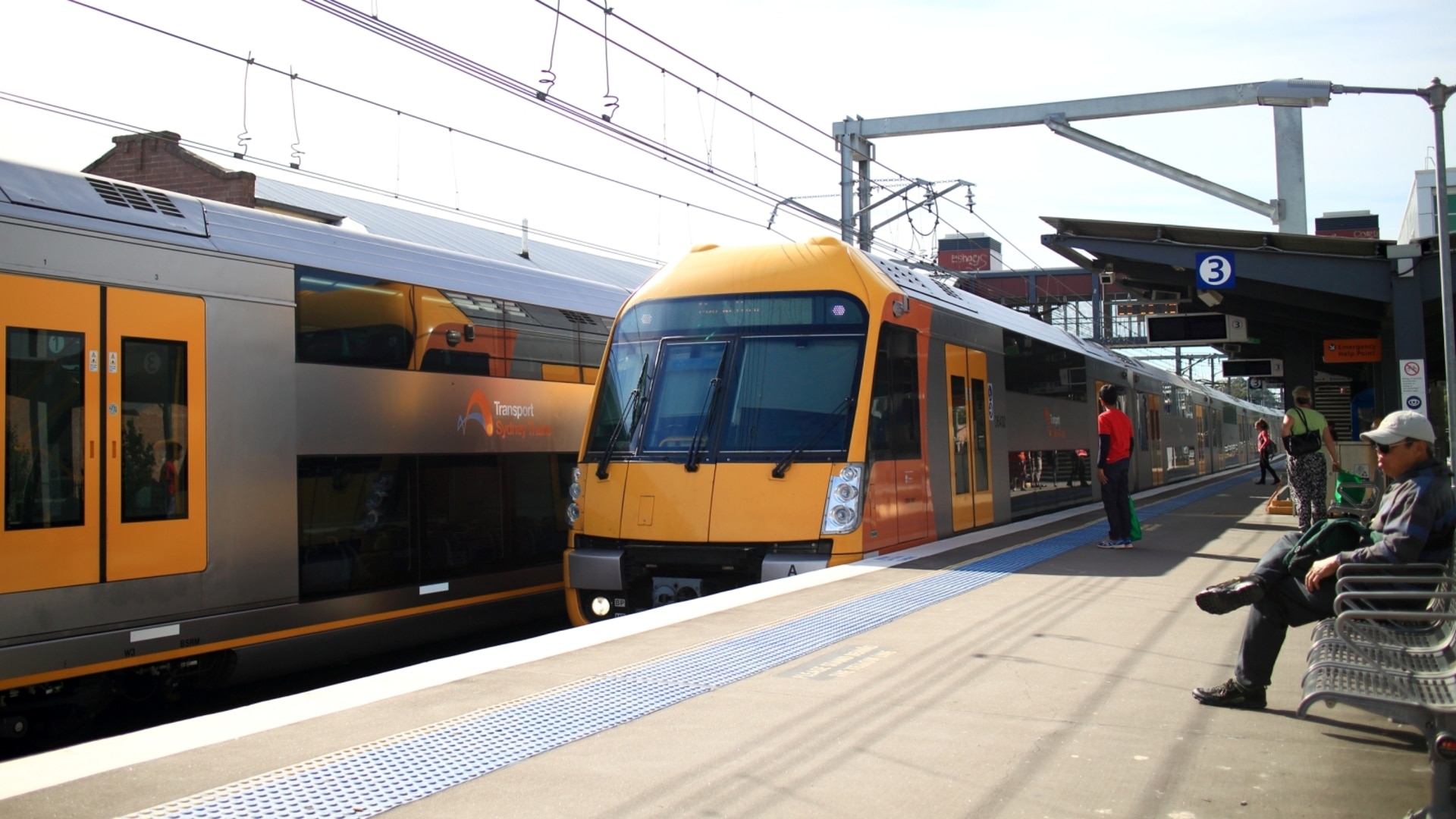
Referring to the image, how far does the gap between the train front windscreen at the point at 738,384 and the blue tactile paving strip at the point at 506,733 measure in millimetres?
2251

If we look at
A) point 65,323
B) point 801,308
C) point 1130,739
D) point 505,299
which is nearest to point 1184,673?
point 1130,739

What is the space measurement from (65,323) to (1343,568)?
272 inches

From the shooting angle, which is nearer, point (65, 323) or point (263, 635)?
point (65, 323)

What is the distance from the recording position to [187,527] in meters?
7.70

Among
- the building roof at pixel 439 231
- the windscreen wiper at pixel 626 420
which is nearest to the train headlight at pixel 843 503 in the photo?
the windscreen wiper at pixel 626 420

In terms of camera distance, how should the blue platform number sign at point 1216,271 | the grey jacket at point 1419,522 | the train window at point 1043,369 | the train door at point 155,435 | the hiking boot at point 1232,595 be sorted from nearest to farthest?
the grey jacket at point 1419,522, the hiking boot at point 1232,595, the train door at point 155,435, the train window at point 1043,369, the blue platform number sign at point 1216,271

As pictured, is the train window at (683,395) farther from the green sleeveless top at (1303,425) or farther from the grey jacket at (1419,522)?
the green sleeveless top at (1303,425)

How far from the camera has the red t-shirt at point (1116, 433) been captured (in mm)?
11672

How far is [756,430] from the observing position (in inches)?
380

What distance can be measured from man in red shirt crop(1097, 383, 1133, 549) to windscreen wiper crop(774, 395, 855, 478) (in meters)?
3.14

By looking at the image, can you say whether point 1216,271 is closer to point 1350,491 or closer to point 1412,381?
point 1412,381

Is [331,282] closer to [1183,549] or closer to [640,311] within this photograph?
[640,311]

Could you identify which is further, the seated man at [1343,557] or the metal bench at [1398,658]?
the seated man at [1343,557]

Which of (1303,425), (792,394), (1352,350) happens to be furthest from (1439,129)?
(792,394)
